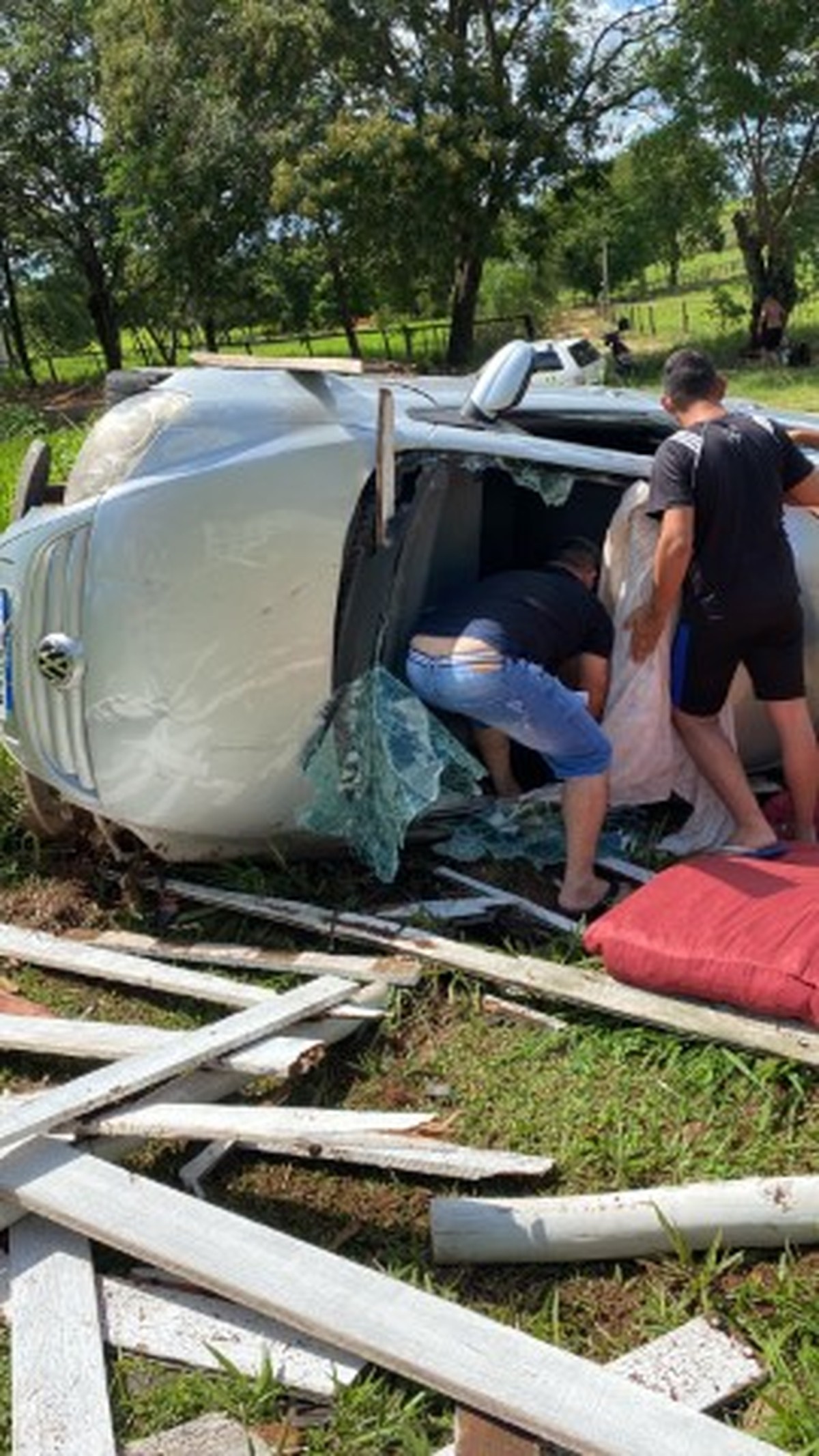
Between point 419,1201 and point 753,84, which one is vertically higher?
point 753,84

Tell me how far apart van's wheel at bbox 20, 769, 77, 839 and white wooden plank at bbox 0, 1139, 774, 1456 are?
1545 mm

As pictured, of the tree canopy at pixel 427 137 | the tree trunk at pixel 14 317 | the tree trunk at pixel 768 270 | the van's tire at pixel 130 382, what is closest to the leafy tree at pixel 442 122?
the tree canopy at pixel 427 137

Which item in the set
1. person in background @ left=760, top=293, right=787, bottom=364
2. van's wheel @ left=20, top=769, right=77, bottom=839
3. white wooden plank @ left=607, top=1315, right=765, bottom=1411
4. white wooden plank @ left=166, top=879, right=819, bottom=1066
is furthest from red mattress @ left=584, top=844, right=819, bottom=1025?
person in background @ left=760, top=293, right=787, bottom=364

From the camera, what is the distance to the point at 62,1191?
2654 millimetres

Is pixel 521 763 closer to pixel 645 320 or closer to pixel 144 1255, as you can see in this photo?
pixel 144 1255

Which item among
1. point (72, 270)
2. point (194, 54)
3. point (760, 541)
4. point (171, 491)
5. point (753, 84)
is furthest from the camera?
point (72, 270)

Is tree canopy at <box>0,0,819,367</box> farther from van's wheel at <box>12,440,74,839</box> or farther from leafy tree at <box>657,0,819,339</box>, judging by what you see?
van's wheel at <box>12,440,74,839</box>

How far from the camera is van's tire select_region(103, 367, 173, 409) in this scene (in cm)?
394

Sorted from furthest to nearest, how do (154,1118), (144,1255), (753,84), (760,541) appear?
(753,84) → (760,541) → (154,1118) → (144,1255)

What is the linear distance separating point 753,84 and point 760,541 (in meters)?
23.6

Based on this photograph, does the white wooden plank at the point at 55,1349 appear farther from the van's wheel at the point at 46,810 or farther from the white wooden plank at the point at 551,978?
the van's wheel at the point at 46,810

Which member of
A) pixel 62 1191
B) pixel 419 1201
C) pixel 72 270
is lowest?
pixel 419 1201

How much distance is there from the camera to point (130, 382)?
3996 millimetres

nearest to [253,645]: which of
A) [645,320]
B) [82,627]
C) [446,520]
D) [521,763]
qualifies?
[82,627]
